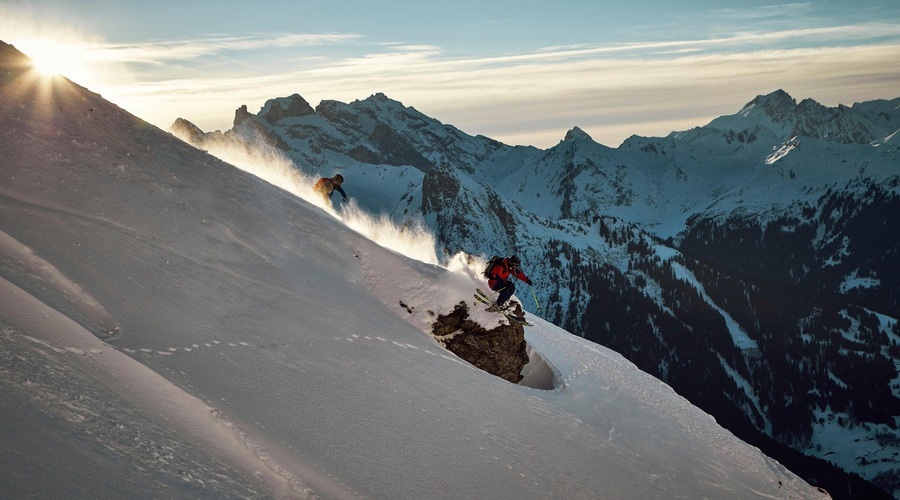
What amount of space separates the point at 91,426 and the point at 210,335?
5278mm

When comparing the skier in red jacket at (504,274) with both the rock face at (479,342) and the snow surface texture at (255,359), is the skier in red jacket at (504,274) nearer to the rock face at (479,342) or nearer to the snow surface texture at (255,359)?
the snow surface texture at (255,359)

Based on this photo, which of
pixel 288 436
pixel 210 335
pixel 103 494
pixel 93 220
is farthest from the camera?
pixel 93 220

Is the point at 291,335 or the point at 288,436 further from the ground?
the point at 291,335

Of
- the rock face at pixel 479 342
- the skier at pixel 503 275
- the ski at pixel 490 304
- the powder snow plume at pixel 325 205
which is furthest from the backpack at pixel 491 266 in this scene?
the powder snow plume at pixel 325 205

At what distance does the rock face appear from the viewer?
2300cm

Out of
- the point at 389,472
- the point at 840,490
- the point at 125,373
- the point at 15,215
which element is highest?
the point at 15,215

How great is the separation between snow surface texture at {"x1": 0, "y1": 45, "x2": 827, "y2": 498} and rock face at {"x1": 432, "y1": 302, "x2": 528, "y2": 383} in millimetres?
670

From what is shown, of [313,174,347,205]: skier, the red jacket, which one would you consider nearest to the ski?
the red jacket

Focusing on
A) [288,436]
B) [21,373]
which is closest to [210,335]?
[288,436]

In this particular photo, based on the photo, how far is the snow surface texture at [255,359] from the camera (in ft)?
36.2

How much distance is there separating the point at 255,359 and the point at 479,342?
33.8 feet

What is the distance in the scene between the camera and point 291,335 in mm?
16891

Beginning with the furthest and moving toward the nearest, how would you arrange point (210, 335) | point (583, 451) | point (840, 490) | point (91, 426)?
point (840, 490)
point (583, 451)
point (210, 335)
point (91, 426)

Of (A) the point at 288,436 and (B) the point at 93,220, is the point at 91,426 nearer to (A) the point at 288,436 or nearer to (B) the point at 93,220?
(A) the point at 288,436
